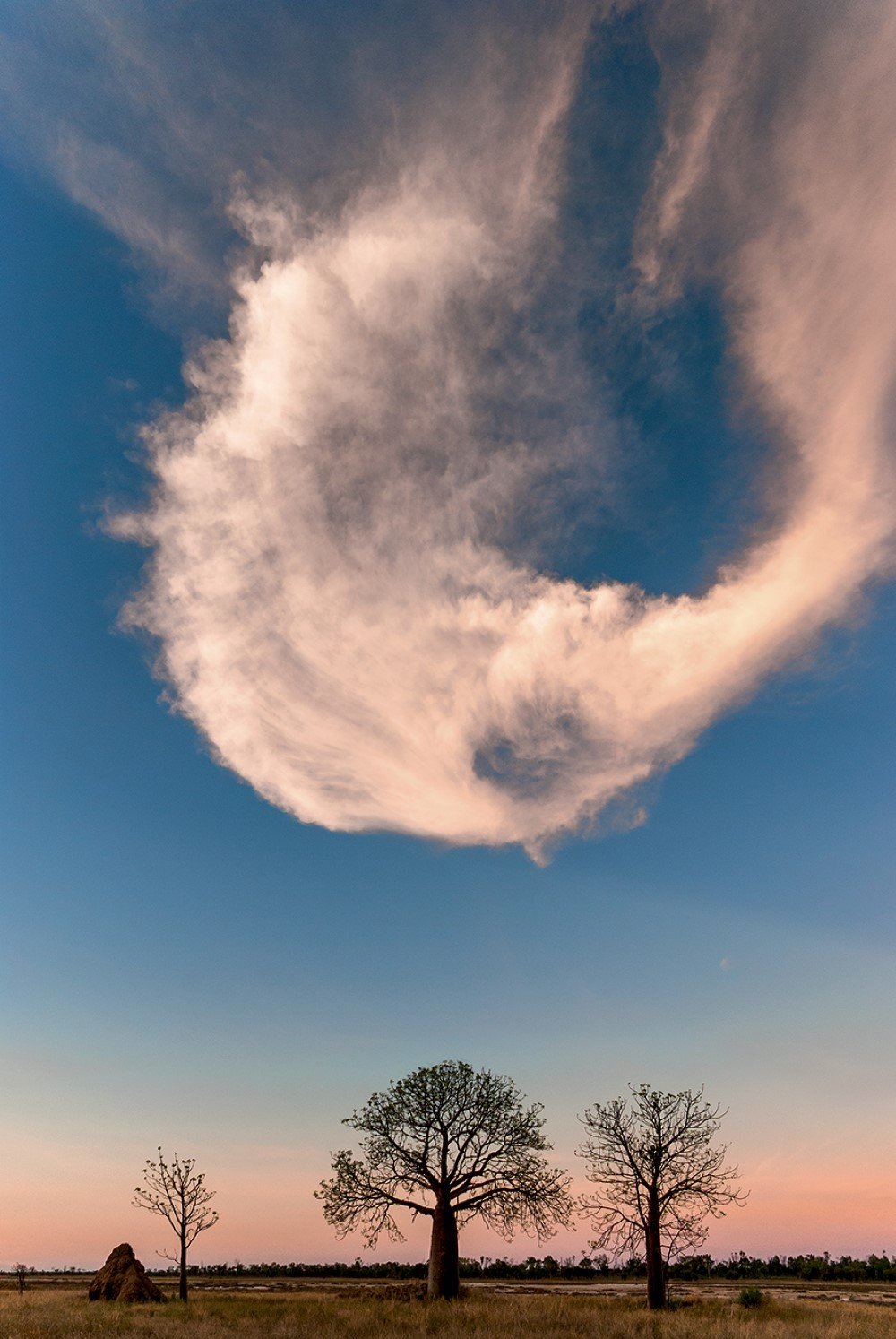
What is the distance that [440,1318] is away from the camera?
94.8 feet

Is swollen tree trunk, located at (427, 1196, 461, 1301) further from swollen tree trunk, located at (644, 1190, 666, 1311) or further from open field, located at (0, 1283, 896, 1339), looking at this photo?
swollen tree trunk, located at (644, 1190, 666, 1311)

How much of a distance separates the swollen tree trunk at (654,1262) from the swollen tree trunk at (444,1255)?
9.17 meters

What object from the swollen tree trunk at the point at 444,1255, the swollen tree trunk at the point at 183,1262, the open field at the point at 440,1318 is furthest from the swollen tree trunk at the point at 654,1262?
the swollen tree trunk at the point at 183,1262

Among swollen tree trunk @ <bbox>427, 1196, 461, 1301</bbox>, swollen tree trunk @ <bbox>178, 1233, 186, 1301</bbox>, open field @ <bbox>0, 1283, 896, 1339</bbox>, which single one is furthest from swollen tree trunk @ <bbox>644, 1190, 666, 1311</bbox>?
swollen tree trunk @ <bbox>178, 1233, 186, 1301</bbox>

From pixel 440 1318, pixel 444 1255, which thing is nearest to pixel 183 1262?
pixel 444 1255

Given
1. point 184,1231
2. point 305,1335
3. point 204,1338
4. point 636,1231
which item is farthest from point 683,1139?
point 184,1231

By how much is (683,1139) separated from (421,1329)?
16973 mm

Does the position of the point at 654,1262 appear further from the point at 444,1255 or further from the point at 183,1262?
the point at 183,1262

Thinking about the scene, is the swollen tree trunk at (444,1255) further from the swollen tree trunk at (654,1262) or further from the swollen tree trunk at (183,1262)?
the swollen tree trunk at (183,1262)

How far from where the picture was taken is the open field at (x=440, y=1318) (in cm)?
2436

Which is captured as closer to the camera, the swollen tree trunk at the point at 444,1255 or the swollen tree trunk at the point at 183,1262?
the swollen tree trunk at the point at 444,1255

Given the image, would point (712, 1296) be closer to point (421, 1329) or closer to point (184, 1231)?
point (421, 1329)

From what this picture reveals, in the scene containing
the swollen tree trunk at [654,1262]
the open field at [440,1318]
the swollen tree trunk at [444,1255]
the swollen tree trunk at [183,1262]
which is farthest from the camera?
the swollen tree trunk at [183,1262]

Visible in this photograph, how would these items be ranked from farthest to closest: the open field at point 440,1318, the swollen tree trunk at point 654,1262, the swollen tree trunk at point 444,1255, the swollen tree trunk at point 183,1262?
the swollen tree trunk at point 183,1262
the swollen tree trunk at point 444,1255
the swollen tree trunk at point 654,1262
the open field at point 440,1318
